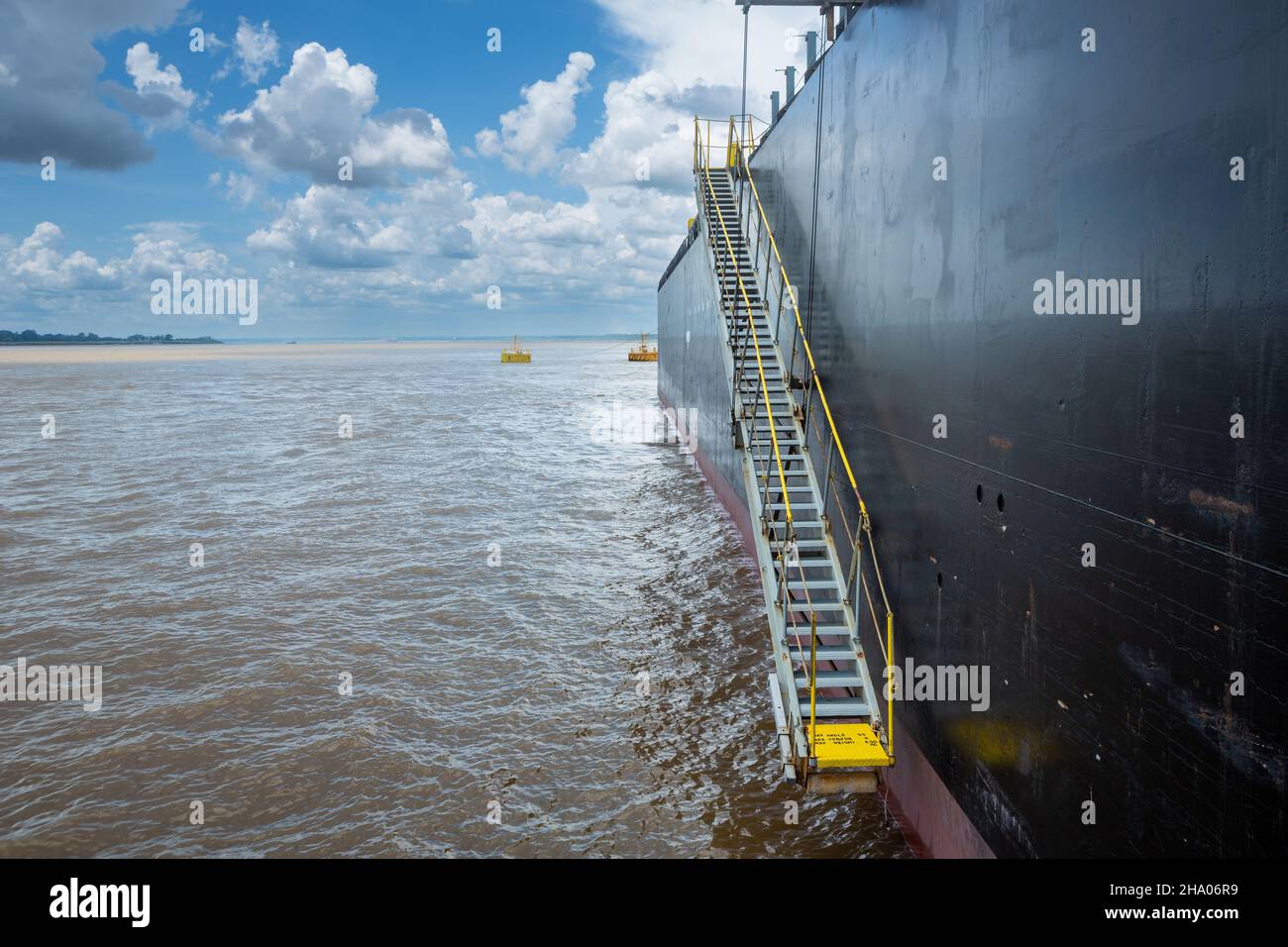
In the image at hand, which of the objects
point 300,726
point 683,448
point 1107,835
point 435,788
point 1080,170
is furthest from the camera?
point 683,448

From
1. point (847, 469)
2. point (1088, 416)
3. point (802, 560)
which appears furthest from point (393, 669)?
point (1088, 416)

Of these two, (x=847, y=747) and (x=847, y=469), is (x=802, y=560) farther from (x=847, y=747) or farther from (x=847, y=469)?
(x=847, y=747)

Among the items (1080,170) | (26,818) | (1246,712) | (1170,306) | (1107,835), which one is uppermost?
(1080,170)

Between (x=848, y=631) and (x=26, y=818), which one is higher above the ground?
(x=848, y=631)

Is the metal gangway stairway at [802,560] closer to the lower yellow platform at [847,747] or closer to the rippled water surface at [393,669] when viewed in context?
the lower yellow platform at [847,747]

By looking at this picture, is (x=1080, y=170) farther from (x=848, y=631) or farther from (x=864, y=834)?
(x=864, y=834)

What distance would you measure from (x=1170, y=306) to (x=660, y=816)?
6.61 metres

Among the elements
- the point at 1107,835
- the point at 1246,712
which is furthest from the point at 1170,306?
the point at 1107,835

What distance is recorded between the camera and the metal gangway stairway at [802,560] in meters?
7.31

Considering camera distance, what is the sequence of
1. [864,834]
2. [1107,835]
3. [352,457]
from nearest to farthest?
1. [1107,835]
2. [864,834]
3. [352,457]

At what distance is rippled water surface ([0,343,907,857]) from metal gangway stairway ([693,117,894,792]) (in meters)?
1.28

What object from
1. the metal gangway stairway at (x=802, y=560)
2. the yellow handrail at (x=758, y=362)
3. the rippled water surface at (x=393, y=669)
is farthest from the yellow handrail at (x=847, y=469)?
the rippled water surface at (x=393, y=669)

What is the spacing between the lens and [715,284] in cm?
1412

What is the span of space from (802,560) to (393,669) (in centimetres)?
629
